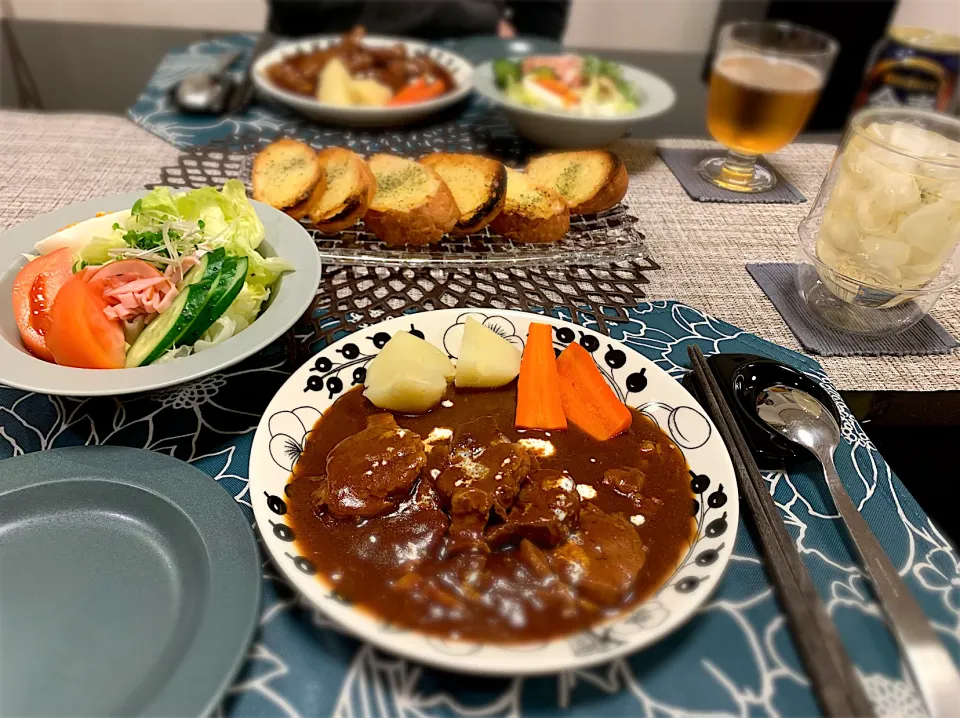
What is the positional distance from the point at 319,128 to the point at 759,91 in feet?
5.16

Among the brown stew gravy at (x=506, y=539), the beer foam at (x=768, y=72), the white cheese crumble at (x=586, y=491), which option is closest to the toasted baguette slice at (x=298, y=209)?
the brown stew gravy at (x=506, y=539)

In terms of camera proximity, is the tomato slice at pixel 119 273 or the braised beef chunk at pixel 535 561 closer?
the braised beef chunk at pixel 535 561

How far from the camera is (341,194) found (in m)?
1.76

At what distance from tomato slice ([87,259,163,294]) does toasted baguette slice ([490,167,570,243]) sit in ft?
2.96

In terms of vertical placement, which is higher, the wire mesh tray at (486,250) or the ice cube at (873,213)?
the ice cube at (873,213)

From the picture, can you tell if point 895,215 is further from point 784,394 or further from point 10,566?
point 10,566

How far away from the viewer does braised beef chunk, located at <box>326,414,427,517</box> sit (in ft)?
3.24

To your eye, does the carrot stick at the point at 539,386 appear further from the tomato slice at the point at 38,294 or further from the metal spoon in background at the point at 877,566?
the tomato slice at the point at 38,294

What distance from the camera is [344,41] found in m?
2.82

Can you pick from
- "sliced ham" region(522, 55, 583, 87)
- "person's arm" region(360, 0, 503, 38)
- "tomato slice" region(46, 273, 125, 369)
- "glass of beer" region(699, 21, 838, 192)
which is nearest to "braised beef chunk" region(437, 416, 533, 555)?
"tomato slice" region(46, 273, 125, 369)

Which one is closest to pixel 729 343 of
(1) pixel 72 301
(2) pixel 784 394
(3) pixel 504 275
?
(2) pixel 784 394

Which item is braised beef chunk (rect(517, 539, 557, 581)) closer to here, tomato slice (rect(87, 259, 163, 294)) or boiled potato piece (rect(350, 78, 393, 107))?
tomato slice (rect(87, 259, 163, 294))

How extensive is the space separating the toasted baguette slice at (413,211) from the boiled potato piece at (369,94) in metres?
0.85

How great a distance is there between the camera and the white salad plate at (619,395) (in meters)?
0.78
